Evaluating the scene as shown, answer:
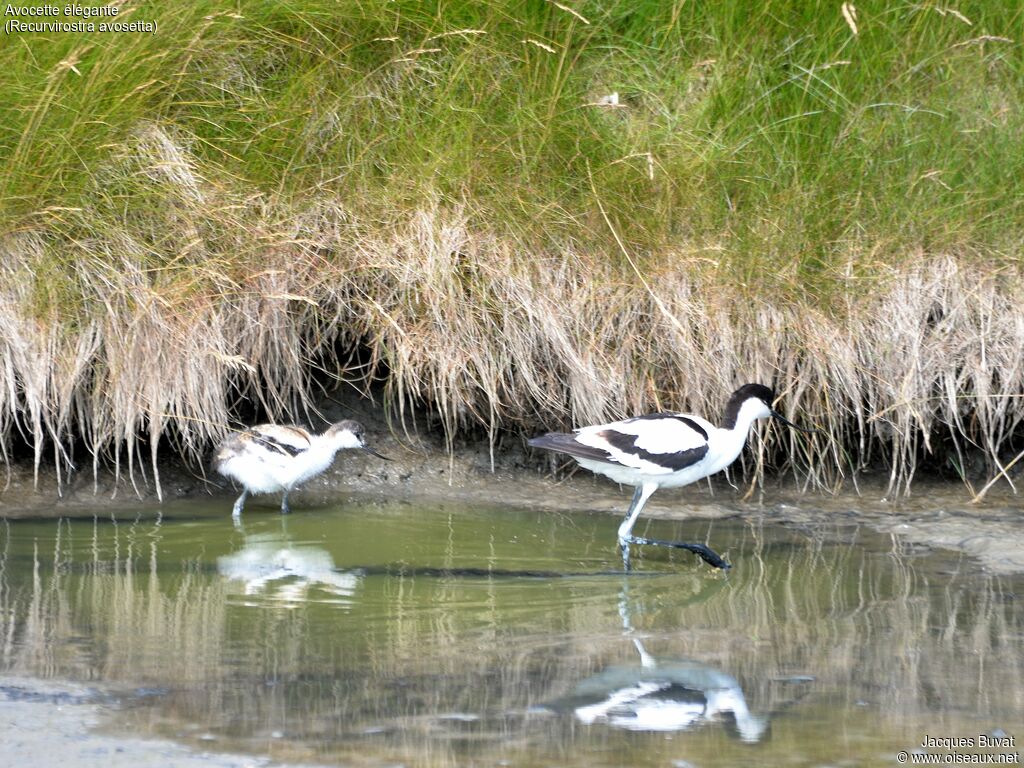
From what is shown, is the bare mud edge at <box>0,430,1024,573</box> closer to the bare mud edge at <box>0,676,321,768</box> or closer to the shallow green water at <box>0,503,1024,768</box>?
the shallow green water at <box>0,503,1024,768</box>

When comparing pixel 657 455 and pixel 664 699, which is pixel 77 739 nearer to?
pixel 664 699

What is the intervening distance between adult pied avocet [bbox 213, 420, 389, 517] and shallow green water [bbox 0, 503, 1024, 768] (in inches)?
10.2

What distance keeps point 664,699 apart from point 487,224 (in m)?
3.57

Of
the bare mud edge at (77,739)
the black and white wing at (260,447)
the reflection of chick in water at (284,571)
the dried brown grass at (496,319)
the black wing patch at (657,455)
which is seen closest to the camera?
the bare mud edge at (77,739)

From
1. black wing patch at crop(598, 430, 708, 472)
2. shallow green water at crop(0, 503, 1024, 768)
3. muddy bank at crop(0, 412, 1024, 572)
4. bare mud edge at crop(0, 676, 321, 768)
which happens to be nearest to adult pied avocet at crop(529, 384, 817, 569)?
black wing patch at crop(598, 430, 708, 472)

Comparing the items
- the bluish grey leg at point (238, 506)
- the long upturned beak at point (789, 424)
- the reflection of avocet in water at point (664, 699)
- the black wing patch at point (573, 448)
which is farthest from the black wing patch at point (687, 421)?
the bluish grey leg at point (238, 506)

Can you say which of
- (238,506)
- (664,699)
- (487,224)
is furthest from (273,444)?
(664,699)

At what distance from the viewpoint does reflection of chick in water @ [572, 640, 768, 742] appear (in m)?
4.10

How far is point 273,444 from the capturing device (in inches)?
267

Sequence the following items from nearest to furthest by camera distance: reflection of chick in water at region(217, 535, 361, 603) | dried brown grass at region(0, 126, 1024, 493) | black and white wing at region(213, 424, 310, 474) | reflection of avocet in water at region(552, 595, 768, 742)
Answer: reflection of avocet in water at region(552, 595, 768, 742) < reflection of chick in water at region(217, 535, 361, 603) < black and white wing at region(213, 424, 310, 474) < dried brown grass at region(0, 126, 1024, 493)

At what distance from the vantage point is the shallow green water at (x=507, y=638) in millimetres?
3984

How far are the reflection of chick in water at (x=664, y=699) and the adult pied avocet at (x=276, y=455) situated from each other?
9.22 ft

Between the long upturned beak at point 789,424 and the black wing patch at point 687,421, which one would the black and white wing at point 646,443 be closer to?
the black wing patch at point 687,421

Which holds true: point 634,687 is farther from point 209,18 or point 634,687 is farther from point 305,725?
point 209,18
